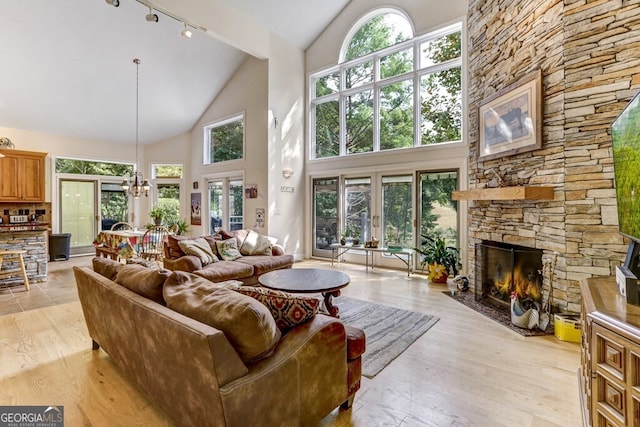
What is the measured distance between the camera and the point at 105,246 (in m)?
6.16

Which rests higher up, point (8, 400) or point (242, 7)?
point (242, 7)

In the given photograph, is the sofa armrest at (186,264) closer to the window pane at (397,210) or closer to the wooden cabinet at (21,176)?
the window pane at (397,210)

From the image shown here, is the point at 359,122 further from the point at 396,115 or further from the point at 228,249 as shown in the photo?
the point at 228,249

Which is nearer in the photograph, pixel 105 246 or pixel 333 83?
pixel 105 246

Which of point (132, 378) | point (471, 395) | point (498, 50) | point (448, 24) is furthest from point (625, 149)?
point (448, 24)

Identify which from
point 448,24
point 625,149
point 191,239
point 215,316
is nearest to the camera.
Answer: point 215,316

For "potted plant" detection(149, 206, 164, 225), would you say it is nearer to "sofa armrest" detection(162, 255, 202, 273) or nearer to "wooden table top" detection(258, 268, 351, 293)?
"sofa armrest" detection(162, 255, 202, 273)

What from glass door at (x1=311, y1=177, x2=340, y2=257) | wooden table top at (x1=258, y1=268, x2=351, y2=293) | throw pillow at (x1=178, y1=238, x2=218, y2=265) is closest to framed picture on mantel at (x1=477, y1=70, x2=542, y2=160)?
wooden table top at (x1=258, y1=268, x2=351, y2=293)

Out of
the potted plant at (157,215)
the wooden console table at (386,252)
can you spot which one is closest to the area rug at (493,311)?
the wooden console table at (386,252)

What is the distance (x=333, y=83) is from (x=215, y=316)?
6.67 metres

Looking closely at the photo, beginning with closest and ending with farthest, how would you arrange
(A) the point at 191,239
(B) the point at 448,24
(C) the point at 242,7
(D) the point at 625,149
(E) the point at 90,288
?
(D) the point at 625,149 → (E) the point at 90,288 → (A) the point at 191,239 → (B) the point at 448,24 → (C) the point at 242,7

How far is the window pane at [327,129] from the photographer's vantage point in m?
6.96

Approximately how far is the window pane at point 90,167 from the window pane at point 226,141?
258 centimetres

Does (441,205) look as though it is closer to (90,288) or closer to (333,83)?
(333,83)
